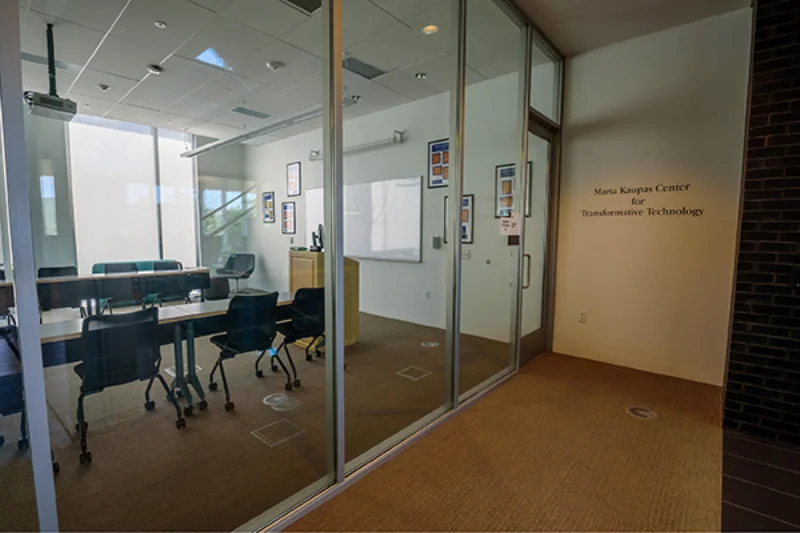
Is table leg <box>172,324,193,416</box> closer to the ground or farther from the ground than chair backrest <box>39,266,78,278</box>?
closer to the ground

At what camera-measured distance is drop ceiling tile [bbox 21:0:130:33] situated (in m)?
2.84

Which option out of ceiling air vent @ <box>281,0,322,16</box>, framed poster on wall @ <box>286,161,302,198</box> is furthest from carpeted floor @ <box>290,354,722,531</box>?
ceiling air vent @ <box>281,0,322,16</box>

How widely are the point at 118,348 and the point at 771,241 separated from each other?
445cm

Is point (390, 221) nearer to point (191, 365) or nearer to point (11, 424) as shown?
point (191, 365)

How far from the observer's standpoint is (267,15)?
10.4 ft

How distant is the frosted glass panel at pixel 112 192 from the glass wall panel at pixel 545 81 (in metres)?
3.84

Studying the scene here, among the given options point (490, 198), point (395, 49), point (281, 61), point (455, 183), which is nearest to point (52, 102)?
point (281, 61)

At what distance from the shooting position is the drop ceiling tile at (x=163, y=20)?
10.0 ft

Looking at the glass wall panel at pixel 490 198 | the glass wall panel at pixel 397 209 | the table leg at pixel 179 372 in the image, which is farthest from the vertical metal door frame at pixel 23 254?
the glass wall panel at pixel 490 198

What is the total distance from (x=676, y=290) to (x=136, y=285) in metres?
4.90

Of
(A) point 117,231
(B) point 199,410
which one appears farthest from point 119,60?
(B) point 199,410

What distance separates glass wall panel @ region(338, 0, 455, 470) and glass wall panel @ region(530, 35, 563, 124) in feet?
2.91

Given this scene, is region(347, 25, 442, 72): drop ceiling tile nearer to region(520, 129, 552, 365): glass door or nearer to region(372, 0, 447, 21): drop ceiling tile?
region(372, 0, 447, 21): drop ceiling tile

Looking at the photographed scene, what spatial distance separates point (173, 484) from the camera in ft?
7.12
